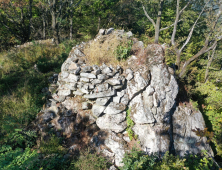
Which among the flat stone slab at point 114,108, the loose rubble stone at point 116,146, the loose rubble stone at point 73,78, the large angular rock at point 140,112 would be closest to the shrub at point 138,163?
the loose rubble stone at point 116,146

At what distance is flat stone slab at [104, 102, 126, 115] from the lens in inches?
194

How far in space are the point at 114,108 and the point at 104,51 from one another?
2.56 m

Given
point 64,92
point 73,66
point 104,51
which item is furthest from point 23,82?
point 104,51

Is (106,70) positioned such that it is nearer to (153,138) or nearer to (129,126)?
(129,126)

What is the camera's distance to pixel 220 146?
4.97 m

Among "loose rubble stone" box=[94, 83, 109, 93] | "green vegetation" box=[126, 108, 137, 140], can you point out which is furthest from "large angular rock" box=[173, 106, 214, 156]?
"loose rubble stone" box=[94, 83, 109, 93]

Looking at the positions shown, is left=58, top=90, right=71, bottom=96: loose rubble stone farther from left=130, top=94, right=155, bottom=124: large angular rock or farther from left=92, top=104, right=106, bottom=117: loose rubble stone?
left=130, top=94, right=155, bottom=124: large angular rock

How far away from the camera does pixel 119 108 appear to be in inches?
195

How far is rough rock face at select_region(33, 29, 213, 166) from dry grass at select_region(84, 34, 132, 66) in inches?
19.2

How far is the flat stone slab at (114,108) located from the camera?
4.94 metres

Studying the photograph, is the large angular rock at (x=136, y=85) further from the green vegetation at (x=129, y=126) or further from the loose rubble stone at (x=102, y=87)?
the loose rubble stone at (x=102, y=87)

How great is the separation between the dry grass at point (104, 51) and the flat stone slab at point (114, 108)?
1.67 m

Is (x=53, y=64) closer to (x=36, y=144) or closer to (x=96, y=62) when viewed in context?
(x=96, y=62)

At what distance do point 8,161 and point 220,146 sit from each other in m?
6.60
